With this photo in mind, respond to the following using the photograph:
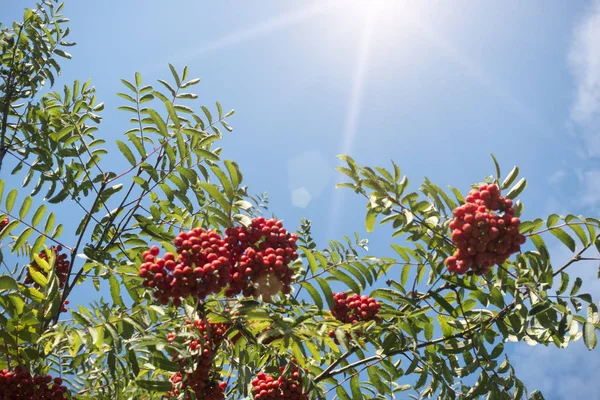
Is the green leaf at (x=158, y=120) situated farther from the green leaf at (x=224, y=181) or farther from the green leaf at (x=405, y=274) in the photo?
the green leaf at (x=405, y=274)

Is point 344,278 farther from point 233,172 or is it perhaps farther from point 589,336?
point 589,336

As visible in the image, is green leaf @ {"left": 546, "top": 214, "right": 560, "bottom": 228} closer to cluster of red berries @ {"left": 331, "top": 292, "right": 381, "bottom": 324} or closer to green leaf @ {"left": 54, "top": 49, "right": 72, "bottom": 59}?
cluster of red berries @ {"left": 331, "top": 292, "right": 381, "bottom": 324}

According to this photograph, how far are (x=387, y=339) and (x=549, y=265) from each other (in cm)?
148

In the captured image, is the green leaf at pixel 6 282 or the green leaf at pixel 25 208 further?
the green leaf at pixel 25 208

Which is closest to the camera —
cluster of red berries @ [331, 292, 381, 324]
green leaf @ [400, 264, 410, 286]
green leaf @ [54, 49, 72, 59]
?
cluster of red berries @ [331, 292, 381, 324]

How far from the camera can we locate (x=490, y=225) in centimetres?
360

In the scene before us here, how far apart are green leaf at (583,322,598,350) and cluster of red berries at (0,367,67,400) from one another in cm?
413

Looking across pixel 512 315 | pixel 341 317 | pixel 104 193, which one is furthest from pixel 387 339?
pixel 104 193

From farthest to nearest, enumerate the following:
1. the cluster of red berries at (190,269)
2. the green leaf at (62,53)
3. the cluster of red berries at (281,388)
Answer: the green leaf at (62,53), the cluster of red berries at (281,388), the cluster of red berries at (190,269)

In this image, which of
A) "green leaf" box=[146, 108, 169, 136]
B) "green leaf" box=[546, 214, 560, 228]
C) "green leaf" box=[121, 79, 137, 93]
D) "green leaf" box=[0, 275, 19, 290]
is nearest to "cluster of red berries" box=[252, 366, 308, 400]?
"green leaf" box=[0, 275, 19, 290]

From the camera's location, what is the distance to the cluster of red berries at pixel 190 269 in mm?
3377

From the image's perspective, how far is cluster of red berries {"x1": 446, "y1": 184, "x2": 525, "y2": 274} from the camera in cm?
361

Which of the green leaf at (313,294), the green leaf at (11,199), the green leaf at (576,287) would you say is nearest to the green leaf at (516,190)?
the green leaf at (576,287)

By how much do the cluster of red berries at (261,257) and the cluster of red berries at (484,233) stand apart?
1.29 m
